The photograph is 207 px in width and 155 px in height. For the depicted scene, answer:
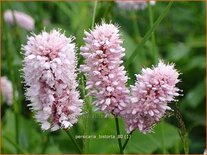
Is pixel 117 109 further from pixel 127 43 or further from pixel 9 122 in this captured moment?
pixel 127 43

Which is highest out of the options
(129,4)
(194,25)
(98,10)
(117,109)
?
(194,25)

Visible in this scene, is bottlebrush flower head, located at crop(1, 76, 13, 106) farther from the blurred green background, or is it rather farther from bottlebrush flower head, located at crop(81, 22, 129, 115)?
bottlebrush flower head, located at crop(81, 22, 129, 115)

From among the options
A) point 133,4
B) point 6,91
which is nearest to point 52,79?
point 6,91

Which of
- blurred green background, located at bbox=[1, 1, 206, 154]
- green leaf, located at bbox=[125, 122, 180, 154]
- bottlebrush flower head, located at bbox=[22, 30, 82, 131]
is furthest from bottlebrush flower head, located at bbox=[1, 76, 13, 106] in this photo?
bottlebrush flower head, located at bbox=[22, 30, 82, 131]

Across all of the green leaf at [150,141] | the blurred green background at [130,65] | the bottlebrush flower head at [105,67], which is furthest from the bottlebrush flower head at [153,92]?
the green leaf at [150,141]

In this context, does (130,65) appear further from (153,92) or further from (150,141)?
(153,92)

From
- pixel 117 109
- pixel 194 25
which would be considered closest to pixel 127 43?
pixel 194 25
